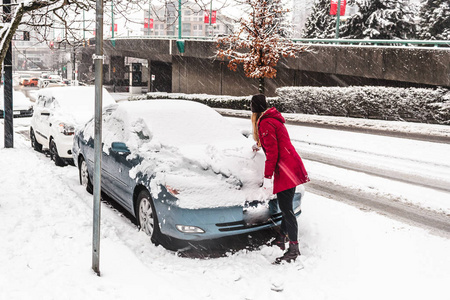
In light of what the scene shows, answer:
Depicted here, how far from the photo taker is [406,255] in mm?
4852

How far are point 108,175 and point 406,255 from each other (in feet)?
13.5

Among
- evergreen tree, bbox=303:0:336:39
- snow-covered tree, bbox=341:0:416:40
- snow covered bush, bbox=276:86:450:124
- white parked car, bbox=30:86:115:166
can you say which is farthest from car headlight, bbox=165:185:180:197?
evergreen tree, bbox=303:0:336:39

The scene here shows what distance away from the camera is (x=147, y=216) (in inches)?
199

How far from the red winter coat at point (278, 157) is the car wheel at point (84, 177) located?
3.75 meters

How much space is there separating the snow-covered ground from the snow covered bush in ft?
39.3

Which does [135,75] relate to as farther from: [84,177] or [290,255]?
[290,255]

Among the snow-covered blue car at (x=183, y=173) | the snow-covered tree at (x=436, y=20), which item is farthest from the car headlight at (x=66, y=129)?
the snow-covered tree at (x=436, y=20)

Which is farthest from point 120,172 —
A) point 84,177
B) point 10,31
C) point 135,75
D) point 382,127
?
point 135,75

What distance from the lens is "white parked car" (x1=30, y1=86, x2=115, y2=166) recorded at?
9359mm

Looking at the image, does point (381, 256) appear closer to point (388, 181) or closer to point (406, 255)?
point (406, 255)

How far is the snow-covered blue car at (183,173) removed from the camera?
4.59 meters

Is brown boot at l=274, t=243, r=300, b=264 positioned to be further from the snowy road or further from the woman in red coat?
the snowy road

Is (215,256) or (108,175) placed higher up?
(108,175)

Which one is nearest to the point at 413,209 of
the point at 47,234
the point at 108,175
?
A: the point at 108,175
